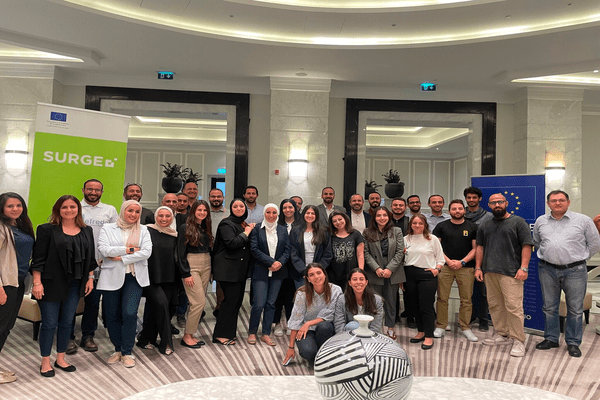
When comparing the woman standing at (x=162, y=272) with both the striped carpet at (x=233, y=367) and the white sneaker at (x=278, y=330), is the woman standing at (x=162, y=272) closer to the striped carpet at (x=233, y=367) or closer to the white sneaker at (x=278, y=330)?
the striped carpet at (x=233, y=367)

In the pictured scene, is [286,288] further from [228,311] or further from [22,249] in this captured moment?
[22,249]

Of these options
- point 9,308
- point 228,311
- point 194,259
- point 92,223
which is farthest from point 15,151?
point 228,311

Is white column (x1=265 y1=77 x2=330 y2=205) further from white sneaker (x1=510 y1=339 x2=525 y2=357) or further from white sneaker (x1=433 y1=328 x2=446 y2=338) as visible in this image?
white sneaker (x1=510 y1=339 x2=525 y2=357)

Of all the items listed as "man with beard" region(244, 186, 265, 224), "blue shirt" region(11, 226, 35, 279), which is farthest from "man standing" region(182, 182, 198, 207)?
"blue shirt" region(11, 226, 35, 279)

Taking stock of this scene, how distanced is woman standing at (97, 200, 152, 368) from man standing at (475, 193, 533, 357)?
3.26 m

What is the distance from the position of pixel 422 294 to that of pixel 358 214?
1.71m

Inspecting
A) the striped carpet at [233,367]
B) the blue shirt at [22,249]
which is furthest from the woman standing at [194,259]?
the blue shirt at [22,249]

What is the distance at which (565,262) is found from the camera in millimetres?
4602

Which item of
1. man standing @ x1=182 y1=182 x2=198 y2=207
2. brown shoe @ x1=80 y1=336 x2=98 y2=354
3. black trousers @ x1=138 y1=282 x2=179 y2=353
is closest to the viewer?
black trousers @ x1=138 y1=282 x2=179 y2=353

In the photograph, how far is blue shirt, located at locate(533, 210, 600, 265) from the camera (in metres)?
4.58

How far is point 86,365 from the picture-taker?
4.03 meters

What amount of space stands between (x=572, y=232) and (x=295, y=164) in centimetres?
436

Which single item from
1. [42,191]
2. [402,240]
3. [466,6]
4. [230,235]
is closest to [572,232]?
[402,240]

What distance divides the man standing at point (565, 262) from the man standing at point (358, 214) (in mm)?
2103
